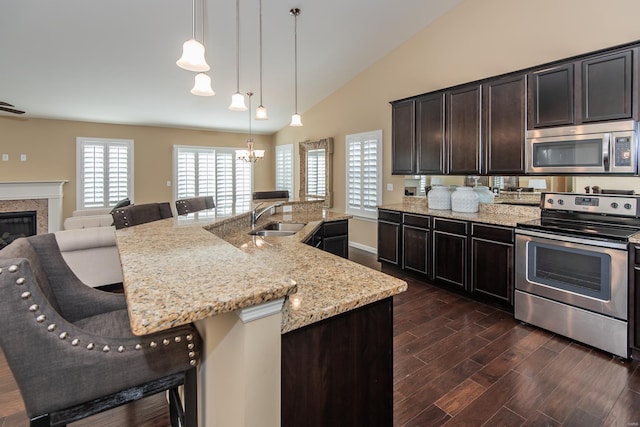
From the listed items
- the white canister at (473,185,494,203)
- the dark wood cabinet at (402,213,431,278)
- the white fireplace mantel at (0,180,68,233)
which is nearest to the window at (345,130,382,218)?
the dark wood cabinet at (402,213,431,278)

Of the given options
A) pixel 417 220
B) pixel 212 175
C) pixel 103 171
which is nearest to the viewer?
pixel 417 220

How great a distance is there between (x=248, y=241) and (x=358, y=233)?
3.83m

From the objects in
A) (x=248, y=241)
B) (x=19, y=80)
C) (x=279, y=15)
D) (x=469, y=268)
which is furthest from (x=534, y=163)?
(x=19, y=80)

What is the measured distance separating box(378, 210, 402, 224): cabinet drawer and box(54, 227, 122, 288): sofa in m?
3.40

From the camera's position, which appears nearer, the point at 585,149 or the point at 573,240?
the point at 573,240

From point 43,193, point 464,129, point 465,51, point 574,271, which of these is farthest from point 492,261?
point 43,193

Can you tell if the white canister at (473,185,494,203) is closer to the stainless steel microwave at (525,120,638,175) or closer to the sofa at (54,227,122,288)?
the stainless steel microwave at (525,120,638,175)

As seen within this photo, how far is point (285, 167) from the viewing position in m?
8.24

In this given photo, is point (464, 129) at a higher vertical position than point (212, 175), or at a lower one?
higher

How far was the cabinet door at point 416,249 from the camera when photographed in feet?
13.4

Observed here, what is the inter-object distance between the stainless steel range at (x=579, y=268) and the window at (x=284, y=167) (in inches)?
226

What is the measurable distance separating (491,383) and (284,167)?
270 inches

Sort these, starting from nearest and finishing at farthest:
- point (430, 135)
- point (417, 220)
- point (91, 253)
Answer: point (91, 253), point (417, 220), point (430, 135)

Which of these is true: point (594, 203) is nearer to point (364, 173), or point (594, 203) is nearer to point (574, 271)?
point (574, 271)
